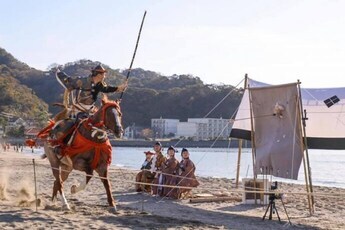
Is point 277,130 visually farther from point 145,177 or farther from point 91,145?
point 145,177

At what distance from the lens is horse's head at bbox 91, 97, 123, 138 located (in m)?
10.7

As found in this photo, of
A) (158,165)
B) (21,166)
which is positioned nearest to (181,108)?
(21,166)

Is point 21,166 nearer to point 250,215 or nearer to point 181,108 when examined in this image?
point 250,215

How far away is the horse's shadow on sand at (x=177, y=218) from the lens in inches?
402

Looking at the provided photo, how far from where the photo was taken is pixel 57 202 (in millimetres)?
12617

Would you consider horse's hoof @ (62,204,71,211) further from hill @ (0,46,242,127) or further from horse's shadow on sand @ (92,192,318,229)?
hill @ (0,46,242,127)

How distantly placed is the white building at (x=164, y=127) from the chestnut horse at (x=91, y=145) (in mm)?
113471

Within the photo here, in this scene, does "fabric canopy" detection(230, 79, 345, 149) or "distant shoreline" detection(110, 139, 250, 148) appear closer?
"fabric canopy" detection(230, 79, 345, 149)

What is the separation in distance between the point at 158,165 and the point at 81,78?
17.1 ft

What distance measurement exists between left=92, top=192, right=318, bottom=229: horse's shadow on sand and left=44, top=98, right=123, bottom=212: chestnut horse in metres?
0.95

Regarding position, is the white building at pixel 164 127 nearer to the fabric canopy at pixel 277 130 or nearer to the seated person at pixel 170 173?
the seated person at pixel 170 173

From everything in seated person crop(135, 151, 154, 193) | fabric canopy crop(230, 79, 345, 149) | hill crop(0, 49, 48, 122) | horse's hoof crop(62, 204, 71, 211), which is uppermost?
hill crop(0, 49, 48, 122)

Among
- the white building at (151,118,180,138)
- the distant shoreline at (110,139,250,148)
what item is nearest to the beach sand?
the distant shoreline at (110,139,250,148)

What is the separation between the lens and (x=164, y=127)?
413 ft
